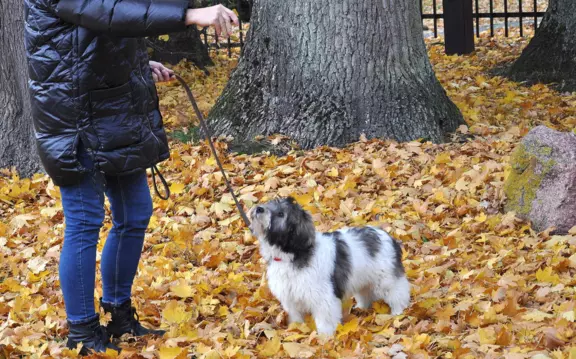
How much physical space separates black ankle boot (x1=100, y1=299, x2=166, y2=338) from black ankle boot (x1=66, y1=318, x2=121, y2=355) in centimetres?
19

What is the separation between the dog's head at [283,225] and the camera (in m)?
3.96

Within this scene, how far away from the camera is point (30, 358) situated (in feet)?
13.3

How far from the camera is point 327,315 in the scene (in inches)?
161

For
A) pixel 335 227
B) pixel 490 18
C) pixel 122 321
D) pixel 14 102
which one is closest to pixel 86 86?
pixel 122 321

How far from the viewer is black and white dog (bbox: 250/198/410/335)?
3990 mm

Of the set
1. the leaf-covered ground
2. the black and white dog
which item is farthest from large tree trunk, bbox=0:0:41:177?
the black and white dog

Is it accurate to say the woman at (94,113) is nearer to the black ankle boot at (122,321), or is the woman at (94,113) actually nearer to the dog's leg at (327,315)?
the black ankle boot at (122,321)

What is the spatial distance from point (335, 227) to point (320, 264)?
164cm

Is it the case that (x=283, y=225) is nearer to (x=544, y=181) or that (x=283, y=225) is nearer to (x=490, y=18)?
(x=544, y=181)

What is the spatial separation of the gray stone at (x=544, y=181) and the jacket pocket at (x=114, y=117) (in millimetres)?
3169

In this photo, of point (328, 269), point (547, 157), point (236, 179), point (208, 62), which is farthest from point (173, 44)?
point (328, 269)

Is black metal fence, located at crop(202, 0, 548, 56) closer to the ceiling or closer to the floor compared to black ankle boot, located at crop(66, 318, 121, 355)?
closer to the ceiling

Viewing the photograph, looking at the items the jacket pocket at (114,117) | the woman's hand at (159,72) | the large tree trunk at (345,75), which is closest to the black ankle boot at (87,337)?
the jacket pocket at (114,117)

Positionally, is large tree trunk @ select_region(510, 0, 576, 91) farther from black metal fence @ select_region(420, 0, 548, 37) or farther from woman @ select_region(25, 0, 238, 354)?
woman @ select_region(25, 0, 238, 354)
